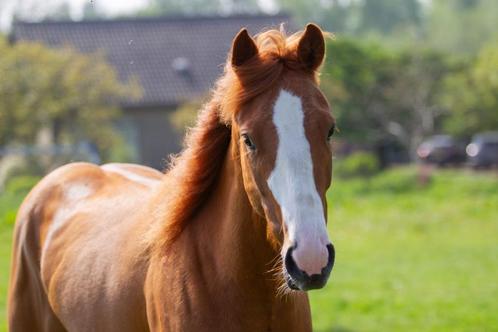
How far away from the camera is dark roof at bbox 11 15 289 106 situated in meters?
37.8

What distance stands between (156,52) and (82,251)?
34388mm

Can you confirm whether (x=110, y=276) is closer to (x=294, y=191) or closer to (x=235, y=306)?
(x=235, y=306)

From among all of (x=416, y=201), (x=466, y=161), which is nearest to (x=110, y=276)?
(x=416, y=201)

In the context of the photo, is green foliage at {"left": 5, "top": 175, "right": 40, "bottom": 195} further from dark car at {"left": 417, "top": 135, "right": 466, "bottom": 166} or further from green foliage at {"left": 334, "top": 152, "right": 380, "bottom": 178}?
dark car at {"left": 417, "top": 135, "right": 466, "bottom": 166}

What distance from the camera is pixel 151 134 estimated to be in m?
37.2

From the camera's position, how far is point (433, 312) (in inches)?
432

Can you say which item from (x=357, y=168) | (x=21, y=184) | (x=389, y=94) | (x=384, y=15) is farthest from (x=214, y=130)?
(x=384, y=15)

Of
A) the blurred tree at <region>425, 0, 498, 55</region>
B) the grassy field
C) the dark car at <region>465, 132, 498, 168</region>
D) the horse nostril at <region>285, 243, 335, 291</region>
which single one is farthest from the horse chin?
the blurred tree at <region>425, 0, 498, 55</region>

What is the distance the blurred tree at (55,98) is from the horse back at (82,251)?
59.5 feet

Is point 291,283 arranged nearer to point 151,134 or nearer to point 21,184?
point 21,184

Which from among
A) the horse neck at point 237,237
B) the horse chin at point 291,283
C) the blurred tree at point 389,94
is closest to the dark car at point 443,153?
the blurred tree at point 389,94

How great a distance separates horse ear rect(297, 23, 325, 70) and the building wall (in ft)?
104

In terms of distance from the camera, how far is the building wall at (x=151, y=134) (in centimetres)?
3619

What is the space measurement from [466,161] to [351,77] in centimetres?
672
